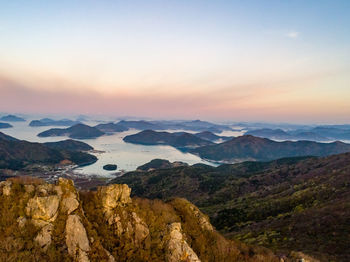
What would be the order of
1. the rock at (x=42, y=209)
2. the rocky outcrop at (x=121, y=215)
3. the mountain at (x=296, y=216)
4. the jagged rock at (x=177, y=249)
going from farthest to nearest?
1. the mountain at (x=296, y=216)
2. the rocky outcrop at (x=121, y=215)
3. the jagged rock at (x=177, y=249)
4. the rock at (x=42, y=209)

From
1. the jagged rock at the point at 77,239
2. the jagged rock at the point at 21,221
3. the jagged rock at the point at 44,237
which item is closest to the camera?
the jagged rock at the point at 44,237

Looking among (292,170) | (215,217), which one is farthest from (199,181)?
(215,217)

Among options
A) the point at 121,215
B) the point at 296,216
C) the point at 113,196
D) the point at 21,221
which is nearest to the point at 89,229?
the point at 121,215

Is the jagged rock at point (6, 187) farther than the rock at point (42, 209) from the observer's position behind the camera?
Yes

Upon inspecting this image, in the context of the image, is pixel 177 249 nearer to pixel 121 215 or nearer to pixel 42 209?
pixel 121 215

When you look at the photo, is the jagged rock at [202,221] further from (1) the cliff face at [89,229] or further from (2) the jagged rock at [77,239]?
(2) the jagged rock at [77,239]

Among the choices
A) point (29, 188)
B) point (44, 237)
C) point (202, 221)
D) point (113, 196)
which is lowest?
point (202, 221)

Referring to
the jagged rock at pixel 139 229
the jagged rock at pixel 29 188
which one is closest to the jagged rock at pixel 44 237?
the jagged rock at pixel 29 188

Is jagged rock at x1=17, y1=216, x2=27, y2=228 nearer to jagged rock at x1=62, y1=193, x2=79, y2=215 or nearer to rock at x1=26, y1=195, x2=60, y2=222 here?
rock at x1=26, y1=195, x2=60, y2=222
